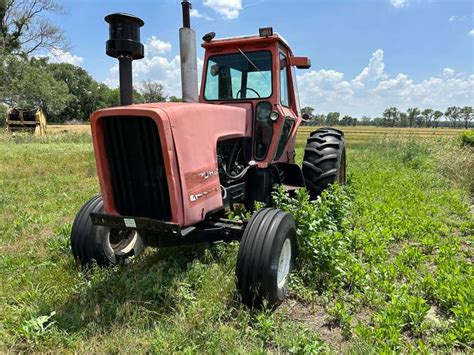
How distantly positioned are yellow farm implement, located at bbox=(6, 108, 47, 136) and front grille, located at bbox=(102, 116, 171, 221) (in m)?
24.3

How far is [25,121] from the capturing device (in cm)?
2458

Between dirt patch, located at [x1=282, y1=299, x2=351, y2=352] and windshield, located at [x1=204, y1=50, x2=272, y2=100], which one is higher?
windshield, located at [x1=204, y1=50, x2=272, y2=100]

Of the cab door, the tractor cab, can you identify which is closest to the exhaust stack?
the tractor cab

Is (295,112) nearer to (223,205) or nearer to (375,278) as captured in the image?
(223,205)

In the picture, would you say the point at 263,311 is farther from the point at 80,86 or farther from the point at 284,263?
the point at 80,86

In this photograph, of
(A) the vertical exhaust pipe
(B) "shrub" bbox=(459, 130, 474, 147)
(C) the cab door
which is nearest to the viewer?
(A) the vertical exhaust pipe

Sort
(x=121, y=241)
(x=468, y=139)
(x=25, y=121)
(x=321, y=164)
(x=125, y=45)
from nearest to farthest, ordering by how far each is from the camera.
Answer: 1. (x=125, y=45)
2. (x=121, y=241)
3. (x=321, y=164)
4. (x=468, y=139)
5. (x=25, y=121)

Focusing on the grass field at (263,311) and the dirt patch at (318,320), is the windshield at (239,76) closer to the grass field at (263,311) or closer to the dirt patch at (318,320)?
the grass field at (263,311)

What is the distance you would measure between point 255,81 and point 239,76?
8.7 inches

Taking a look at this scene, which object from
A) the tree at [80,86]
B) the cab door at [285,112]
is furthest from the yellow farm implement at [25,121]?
the tree at [80,86]

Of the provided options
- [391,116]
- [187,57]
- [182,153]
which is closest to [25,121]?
[187,57]

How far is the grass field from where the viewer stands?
99.7 inches

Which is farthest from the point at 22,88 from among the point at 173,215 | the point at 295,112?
the point at 173,215

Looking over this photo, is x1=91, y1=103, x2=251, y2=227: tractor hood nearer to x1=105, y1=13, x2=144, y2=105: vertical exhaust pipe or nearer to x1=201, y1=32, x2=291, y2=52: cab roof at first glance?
x1=105, y1=13, x2=144, y2=105: vertical exhaust pipe
